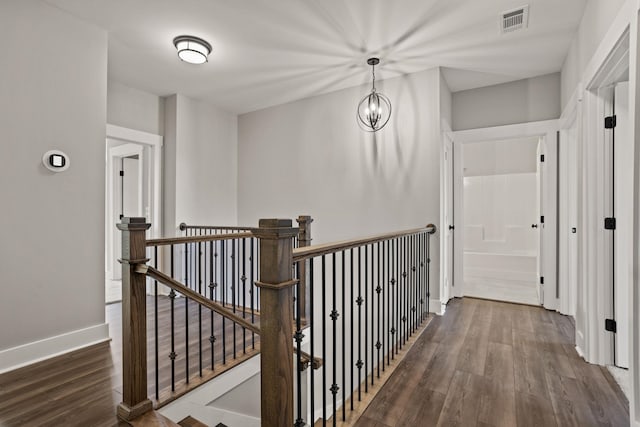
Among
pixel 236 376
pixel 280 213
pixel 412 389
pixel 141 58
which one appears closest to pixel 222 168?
pixel 280 213

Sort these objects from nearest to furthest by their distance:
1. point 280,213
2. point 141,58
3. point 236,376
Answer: point 236,376
point 141,58
point 280,213

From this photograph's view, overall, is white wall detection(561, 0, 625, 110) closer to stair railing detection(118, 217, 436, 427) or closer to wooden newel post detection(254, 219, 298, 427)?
stair railing detection(118, 217, 436, 427)

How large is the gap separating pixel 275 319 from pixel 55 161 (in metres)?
2.47

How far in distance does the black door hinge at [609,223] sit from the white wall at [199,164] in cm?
443

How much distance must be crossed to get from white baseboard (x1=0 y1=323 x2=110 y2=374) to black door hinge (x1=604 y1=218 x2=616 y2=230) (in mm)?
3995

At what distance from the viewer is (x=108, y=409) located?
188 centimetres

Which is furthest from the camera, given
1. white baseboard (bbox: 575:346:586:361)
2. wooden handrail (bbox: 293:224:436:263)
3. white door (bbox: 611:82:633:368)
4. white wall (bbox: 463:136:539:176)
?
white wall (bbox: 463:136:539:176)

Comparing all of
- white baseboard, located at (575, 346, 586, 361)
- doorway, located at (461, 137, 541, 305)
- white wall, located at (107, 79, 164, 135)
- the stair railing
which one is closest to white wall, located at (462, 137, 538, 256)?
doorway, located at (461, 137, 541, 305)

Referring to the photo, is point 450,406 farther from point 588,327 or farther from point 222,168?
point 222,168

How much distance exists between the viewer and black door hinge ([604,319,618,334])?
2.21 m

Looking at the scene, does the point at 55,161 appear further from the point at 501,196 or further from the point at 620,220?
the point at 501,196

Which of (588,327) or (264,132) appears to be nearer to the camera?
(588,327)

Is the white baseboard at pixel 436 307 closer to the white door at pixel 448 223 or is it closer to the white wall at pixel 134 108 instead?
the white door at pixel 448 223

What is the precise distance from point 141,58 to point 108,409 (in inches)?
125
